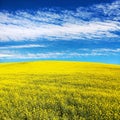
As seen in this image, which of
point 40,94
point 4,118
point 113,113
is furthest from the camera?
point 40,94

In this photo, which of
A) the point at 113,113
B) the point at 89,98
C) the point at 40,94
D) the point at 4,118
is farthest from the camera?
the point at 40,94

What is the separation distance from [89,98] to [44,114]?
9.29 ft

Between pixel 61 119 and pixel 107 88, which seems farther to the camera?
pixel 107 88

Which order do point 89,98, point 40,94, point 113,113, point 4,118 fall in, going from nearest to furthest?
1. point 113,113
2. point 4,118
3. point 89,98
4. point 40,94

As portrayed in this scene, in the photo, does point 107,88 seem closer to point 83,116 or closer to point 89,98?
point 89,98

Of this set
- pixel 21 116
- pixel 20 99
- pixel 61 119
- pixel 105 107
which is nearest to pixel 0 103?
pixel 20 99

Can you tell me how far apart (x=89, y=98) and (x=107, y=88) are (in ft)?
9.59

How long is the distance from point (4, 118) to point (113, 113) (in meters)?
4.94

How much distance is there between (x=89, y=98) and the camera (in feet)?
51.6

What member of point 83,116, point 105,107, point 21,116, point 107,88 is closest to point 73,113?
point 83,116

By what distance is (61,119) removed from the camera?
13664 mm

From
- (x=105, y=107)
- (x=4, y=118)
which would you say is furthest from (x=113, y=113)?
(x=4, y=118)

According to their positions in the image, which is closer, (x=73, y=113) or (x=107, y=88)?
(x=73, y=113)

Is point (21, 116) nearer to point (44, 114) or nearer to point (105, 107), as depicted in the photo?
point (44, 114)
